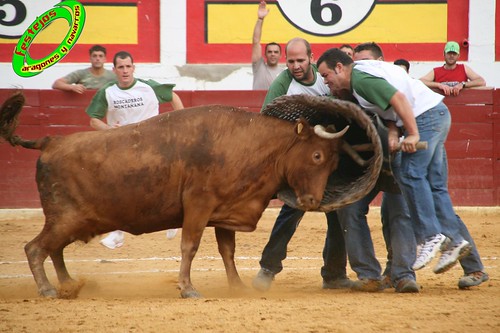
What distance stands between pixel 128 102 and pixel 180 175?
7.78 feet

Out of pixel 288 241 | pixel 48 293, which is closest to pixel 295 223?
pixel 288 241

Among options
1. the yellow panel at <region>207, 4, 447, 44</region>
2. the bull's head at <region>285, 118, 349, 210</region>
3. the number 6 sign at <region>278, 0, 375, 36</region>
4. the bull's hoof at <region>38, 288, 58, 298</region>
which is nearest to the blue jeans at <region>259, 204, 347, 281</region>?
the bull's head at <region>285, 118, 349, 210</region>

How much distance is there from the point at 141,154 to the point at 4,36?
30.6ft

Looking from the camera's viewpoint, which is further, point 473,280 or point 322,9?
point 322,9

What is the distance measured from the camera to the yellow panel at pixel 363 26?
617 inches

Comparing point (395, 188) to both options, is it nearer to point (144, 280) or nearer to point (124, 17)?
point (144, 280)

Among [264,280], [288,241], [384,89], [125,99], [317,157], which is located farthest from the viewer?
[125,99]

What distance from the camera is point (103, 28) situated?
1579 centimetres

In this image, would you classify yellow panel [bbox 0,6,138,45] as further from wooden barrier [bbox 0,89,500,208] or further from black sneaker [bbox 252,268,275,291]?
black sneaker [bbox 252,268,275,291]

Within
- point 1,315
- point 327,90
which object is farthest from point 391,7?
point 1,315

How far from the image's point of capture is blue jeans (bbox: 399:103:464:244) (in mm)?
6824

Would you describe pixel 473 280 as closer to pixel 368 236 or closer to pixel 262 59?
pixel 368 236

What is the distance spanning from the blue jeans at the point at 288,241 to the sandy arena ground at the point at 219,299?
0.21 meters

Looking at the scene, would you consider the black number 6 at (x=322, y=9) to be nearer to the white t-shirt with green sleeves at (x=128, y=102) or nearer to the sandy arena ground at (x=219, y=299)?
the sandy arena ground at (x=219, y=299)
